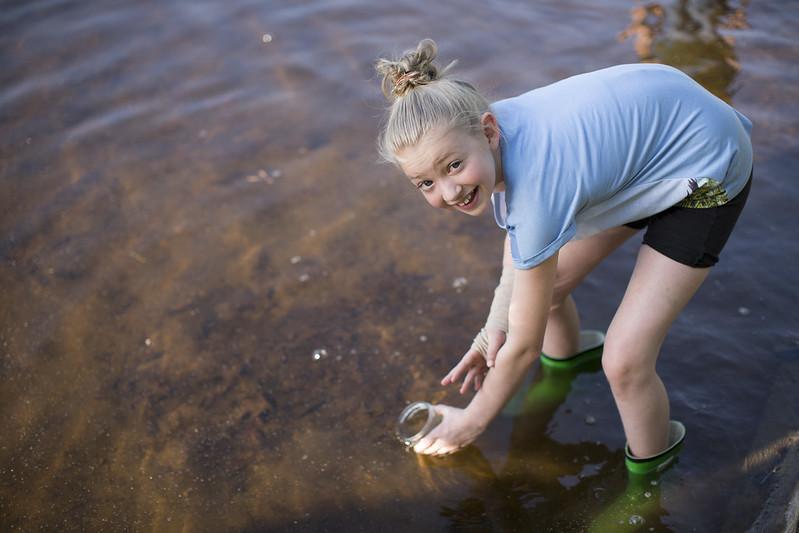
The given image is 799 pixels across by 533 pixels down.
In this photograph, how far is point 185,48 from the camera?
5113 millimetres

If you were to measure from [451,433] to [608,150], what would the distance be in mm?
1042

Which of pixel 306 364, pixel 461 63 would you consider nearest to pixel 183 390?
pixel 306 364

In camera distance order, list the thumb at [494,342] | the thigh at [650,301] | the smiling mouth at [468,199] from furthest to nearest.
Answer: the thumb at [494,342]
the thigh at [650,301]
the smiling mouth at [468,199]

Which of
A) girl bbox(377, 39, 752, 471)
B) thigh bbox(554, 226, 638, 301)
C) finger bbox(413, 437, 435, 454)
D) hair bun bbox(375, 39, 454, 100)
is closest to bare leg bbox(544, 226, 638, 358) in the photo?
thigh bbox(554, 226, 638, 301)

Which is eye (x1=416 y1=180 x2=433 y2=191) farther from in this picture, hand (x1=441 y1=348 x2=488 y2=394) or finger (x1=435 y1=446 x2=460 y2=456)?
finger (x1=435 y1=446 x2=460 y2=456)

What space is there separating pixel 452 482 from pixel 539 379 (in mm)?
558

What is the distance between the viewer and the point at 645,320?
208 centimetres

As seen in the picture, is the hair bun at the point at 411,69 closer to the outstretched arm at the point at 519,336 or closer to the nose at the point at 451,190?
the nose at the point at 451,190

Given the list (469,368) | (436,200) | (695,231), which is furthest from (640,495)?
(436,200)

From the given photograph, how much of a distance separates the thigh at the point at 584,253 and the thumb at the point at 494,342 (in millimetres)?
267

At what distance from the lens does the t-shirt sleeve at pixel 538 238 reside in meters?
1.87

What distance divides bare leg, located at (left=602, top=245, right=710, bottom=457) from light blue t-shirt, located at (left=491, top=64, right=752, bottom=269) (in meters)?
0.17

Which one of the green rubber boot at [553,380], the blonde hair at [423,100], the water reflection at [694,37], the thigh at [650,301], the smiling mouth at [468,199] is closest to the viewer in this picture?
the blonde hair at [423,100]

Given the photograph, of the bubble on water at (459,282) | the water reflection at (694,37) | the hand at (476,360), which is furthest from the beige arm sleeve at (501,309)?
the water reflection at (694,37)
